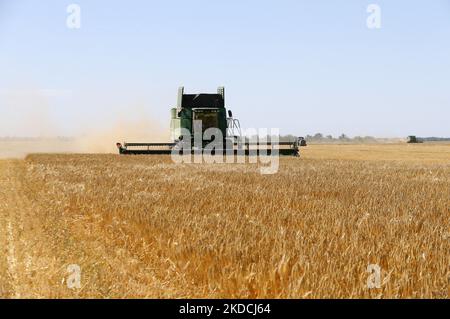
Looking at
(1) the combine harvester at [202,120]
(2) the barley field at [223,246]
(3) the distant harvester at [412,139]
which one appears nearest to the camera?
(2) the barley field at [223,246]

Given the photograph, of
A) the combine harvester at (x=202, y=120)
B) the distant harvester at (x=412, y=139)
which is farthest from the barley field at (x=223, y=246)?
the distant harvester at (x=412, y=139)

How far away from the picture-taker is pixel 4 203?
8.71 m

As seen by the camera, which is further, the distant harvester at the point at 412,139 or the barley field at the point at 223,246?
the distant harvester at the point at 412,139

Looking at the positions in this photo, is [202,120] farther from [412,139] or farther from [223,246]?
[412,139]

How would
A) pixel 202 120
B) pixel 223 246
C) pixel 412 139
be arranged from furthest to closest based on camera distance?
1. pixel 412 139
2. pixel 202 120
3. pixel 223 246

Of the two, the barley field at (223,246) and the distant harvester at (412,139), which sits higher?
the distant harvester at (412,139)

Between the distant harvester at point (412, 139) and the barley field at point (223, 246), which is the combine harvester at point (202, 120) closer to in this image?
the barley field at point (223, 246)

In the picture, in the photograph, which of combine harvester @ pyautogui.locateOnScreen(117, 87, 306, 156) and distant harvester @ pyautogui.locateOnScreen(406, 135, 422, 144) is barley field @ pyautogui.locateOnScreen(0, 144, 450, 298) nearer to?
combine harvester @ pyautogui.locateOnScreen(117, 87, 306, 156)

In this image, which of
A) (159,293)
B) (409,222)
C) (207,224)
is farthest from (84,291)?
(409,222)

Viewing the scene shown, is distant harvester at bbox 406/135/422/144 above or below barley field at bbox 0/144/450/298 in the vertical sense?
above

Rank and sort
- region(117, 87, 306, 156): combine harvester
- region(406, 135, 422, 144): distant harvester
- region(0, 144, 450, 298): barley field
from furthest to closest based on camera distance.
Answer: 1. region(406, 135, 422, 144): distant harvester
2. region(117, 87, 306, 156): combine harvester
3. region(0, 144, 450, 298): barley field

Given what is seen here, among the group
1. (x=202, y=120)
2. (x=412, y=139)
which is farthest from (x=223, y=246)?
(x=412, y=139)

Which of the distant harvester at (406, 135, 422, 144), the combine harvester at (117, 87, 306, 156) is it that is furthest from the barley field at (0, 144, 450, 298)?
the distant harvester at (406, 135, 422, 144)

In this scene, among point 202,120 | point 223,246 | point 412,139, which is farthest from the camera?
point 412,139
